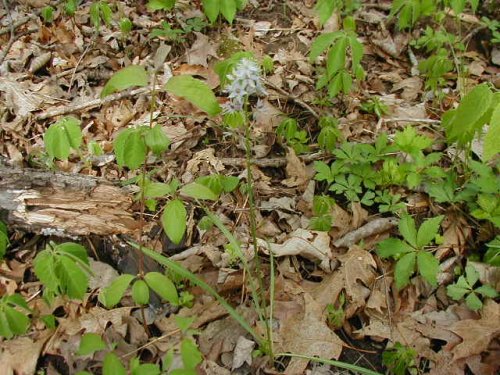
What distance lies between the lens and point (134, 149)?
5.05 ft

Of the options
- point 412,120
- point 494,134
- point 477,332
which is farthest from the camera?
point 412,120

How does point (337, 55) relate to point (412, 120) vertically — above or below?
above

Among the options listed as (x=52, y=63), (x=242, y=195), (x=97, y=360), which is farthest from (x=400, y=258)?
(x=52, y=63)

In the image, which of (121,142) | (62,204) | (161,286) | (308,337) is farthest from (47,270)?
(308,337)

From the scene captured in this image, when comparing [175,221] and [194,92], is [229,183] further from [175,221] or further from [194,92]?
[194,92]

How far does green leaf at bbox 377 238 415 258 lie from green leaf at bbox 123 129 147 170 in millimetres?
1177

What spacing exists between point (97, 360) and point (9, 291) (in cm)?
57

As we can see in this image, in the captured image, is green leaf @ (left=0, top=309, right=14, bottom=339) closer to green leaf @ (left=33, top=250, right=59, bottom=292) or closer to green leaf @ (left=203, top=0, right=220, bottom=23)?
green leaf @ (left=33, top=250, right=59, bottom=292)

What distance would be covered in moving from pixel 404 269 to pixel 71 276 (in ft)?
4.43

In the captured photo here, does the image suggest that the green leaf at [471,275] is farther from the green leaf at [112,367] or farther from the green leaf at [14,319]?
the green leaf at [14,319]

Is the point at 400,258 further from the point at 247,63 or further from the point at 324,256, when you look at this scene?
the point at 247,63

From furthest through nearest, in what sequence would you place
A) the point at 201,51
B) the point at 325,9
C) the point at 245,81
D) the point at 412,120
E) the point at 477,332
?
the point at 201,51
the point at 412,120
the point at 325,9
the point at 477,332
the point at 245,81

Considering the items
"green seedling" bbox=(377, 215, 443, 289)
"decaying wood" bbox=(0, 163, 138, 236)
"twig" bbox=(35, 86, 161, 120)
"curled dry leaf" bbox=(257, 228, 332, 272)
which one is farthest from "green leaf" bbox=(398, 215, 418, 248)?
"twig" bbox=(35, 86, 161, 120)

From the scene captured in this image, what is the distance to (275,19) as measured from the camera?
145 inches
